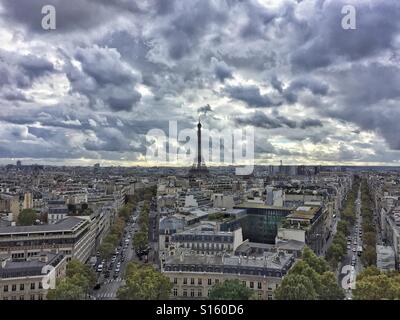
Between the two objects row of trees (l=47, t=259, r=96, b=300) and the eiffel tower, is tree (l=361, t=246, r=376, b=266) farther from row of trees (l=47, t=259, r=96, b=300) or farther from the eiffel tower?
the eiffel tower

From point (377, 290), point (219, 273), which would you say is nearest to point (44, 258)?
point (219, 273)

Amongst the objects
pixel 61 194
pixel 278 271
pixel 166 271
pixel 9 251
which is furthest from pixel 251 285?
pixel 61 194

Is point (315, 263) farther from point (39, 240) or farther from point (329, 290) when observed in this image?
point (39, 240)

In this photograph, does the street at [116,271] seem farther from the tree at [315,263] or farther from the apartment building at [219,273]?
the tree at [315,263]

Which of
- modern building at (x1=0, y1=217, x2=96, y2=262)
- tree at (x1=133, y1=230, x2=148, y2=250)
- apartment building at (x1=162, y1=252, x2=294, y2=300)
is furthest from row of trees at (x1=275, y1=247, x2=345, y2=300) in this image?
tree at (x1=133, y1=230, x2=148, y2=250)
